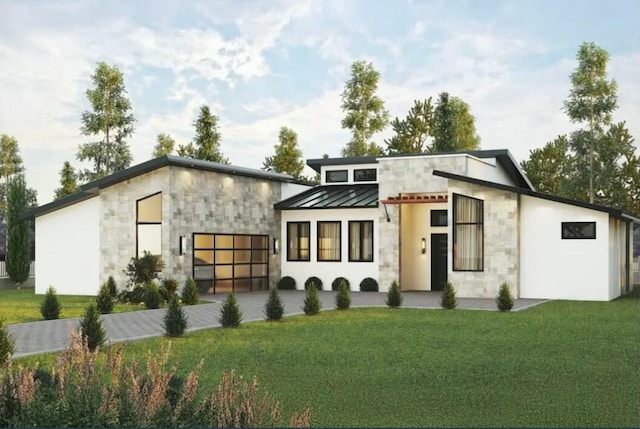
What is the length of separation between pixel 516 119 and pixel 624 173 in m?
15.6

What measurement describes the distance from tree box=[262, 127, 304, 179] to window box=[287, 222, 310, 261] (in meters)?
18.6

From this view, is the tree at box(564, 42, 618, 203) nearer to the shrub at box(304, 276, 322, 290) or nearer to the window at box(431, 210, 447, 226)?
the window at box(431, 210, 447, 226)

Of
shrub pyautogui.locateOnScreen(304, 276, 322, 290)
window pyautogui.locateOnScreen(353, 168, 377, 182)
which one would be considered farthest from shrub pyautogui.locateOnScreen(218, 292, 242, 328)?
window pyautogui.locateOnScreen(353, 168, 377, 182)

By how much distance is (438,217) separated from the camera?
3002cm

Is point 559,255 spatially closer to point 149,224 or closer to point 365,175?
point 365,175

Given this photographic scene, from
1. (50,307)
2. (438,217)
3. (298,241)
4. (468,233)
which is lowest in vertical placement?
(50,307)

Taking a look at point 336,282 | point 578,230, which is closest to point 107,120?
point 336,282

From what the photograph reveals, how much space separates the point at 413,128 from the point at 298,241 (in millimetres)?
23332

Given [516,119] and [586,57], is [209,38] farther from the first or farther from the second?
[586,57]

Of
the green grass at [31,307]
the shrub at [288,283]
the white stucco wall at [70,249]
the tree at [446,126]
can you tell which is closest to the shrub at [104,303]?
the green grass at [31,307]

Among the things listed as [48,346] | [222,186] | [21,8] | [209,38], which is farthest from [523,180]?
[48,346]

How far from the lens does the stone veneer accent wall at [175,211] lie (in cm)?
2591

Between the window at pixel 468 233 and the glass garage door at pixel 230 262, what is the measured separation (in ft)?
26.9

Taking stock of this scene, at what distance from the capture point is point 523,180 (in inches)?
1394
